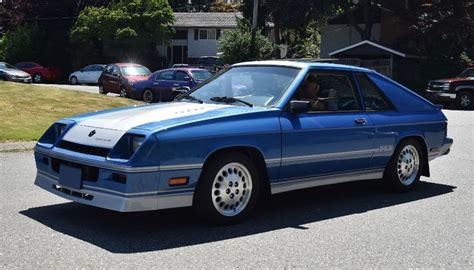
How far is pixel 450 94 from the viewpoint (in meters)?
25.8

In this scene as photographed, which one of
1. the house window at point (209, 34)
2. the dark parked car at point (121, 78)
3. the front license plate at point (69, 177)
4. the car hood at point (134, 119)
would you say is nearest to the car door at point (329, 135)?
the car hood at point (134, 119)

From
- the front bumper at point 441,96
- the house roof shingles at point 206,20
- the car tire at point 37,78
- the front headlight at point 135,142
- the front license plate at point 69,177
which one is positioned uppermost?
the house roof shingles at point 206,20

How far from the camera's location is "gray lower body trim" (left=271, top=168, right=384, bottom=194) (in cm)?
599

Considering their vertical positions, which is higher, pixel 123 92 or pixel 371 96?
pixel 371 96

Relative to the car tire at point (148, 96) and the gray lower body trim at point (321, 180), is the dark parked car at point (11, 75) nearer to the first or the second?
the car tire at point (148, 96)

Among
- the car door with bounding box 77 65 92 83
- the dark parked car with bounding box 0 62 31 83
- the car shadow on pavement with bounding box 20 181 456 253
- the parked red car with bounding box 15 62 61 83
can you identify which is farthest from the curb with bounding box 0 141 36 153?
the parked red car with bounding box 15 62 61 83

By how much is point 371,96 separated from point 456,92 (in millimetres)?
20144

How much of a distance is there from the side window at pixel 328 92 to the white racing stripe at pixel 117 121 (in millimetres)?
1016

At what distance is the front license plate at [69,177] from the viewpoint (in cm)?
530

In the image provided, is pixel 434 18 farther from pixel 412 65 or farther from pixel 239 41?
pixel 239 41

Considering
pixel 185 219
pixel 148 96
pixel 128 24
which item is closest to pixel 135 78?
pixel 148 96

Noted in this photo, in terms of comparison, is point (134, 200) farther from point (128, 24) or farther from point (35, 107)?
point (128, 24)

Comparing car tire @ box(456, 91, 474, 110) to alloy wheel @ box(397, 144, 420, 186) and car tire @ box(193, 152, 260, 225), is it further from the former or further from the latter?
car tire @ box(193, 152, 260, 225)

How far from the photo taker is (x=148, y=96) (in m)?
22.1
